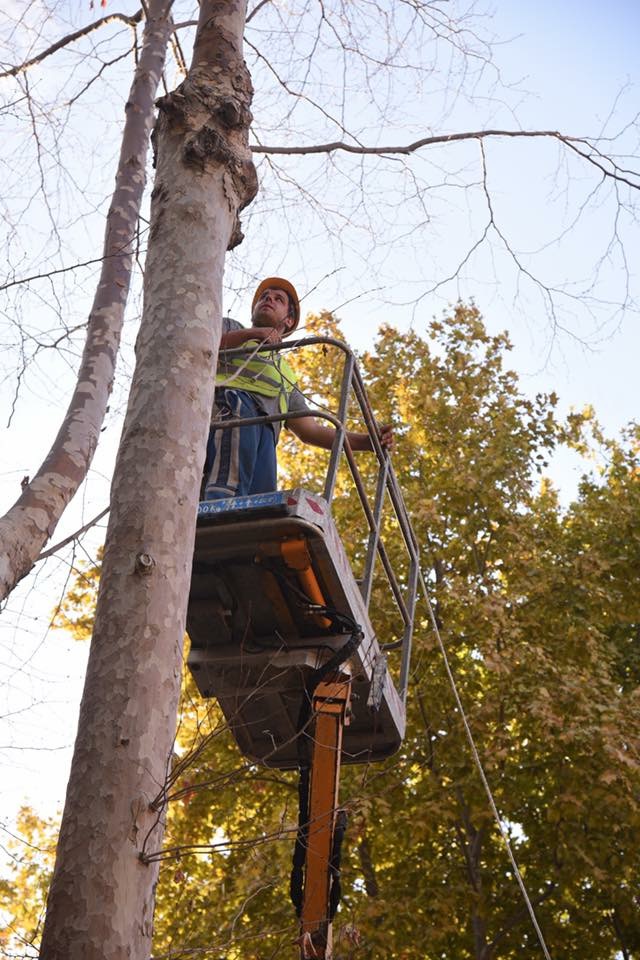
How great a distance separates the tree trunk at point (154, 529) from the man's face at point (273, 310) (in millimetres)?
1447

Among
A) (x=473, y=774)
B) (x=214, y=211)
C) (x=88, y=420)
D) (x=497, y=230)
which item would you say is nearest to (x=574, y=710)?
(x=473, y=774)

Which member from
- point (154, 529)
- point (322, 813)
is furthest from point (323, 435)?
point (154, 529)

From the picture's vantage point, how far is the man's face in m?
5.91

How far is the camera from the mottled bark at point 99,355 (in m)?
4.76

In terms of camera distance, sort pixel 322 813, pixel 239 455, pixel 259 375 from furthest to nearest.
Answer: pixel 259 375 < pixel 239 455 < pixel 322 813

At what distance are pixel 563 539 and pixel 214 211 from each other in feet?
28.8

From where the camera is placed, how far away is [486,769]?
372 inches

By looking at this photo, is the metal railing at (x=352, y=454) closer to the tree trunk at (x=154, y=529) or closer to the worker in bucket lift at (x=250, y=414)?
the worker in bucket lift at (x=250, y=414)

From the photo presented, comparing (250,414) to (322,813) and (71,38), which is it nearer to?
(322,813)

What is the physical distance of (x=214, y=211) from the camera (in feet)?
13.2

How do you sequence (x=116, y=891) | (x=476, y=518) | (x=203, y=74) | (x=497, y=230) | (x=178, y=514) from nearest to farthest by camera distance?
(x=116, y=891) < (x=178, y=514) < (x=203, y=74) < (x=497, y=230) < (x=476, y=518)

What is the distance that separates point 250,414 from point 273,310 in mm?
955

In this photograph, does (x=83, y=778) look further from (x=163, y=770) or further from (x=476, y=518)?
(x=476, y=518)

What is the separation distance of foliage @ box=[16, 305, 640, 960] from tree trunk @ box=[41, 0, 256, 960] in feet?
12.6
